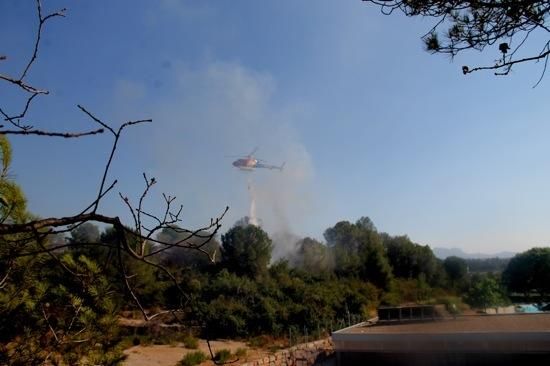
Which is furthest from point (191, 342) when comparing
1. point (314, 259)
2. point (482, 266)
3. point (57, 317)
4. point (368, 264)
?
point (482, 266)

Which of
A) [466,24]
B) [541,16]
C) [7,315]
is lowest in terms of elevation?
[7,315]

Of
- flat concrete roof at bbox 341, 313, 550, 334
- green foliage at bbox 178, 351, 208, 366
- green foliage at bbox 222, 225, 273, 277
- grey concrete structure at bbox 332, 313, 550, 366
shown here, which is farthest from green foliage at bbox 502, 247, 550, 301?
green foliage at bbox 178, 351, 208, 366

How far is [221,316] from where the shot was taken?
17.2m

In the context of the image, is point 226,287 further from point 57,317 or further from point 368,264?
point 57,317

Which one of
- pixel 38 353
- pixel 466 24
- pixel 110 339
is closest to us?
pixel 38 353

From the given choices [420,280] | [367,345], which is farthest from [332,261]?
[367,345]

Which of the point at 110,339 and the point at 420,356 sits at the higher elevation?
the point at 110,339

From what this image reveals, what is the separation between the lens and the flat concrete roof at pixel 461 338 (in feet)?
28.1

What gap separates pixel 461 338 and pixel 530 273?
81.0ft

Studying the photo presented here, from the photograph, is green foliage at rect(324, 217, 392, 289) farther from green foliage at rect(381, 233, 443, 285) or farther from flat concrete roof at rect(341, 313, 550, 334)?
flat concrete roof at rect(341, 313, 550, 334)

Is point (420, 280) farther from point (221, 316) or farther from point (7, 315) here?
point (7, 315)

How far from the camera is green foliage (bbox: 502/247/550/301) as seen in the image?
2867 centimetres

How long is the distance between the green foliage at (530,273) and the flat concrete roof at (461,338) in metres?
20.4

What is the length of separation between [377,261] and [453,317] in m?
14.8
